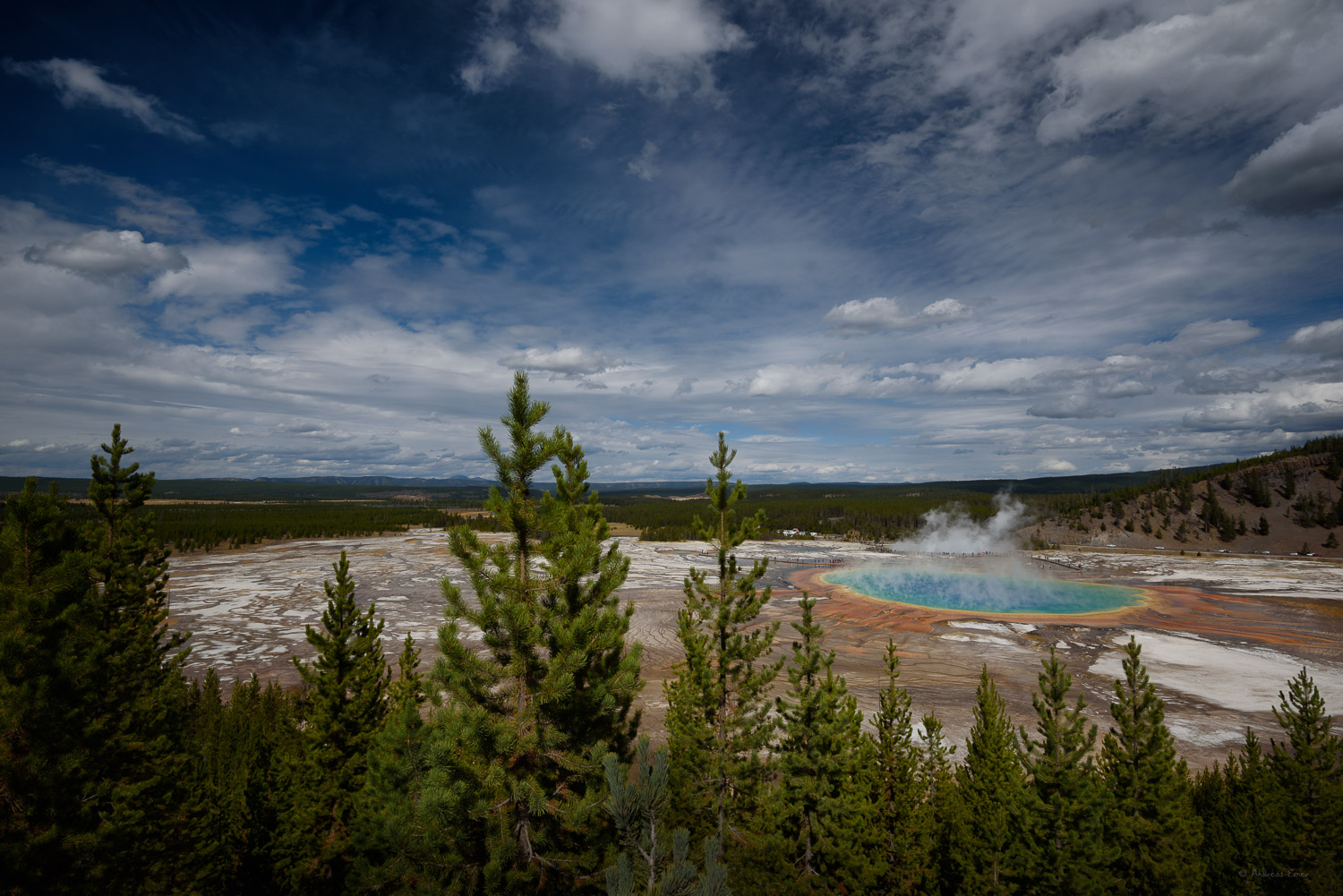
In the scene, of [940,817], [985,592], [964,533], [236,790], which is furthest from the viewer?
[964,533]

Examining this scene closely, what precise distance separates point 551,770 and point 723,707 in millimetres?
5706

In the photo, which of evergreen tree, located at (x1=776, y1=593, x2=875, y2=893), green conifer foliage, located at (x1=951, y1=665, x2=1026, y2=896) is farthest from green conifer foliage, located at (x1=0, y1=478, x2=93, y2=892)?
green conifer foliage, located at (x1=951, y1=665, x2=1026, y2=896)

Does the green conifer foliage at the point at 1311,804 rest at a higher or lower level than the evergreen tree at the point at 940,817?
higher

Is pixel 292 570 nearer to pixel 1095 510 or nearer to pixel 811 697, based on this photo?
pixel 811 697

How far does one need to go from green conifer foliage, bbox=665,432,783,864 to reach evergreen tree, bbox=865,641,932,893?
128 inches

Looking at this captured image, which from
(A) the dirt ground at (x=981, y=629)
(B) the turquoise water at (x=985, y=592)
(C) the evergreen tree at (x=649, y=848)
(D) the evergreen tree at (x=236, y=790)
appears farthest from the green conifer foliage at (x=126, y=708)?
(B) the turquoise water at (x=985, y=592)

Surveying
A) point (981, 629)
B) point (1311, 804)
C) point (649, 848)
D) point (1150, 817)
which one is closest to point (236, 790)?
point (649, 848)

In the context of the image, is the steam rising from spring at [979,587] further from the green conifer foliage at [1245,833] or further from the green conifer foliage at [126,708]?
the green conifer foliage at [126,708]

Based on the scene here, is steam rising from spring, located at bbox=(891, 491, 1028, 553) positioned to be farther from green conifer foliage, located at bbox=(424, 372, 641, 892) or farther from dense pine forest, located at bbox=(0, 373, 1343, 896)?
green conifer foliage, located at bbox=(424, 372, 641, 892)

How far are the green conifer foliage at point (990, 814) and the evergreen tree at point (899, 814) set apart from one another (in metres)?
0.91

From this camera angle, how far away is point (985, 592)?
55.2 m

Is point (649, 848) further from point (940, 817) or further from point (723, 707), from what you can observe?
point (940, 817)

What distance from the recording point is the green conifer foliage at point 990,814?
11.7 meters

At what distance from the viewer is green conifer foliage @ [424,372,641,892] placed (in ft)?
25.5
